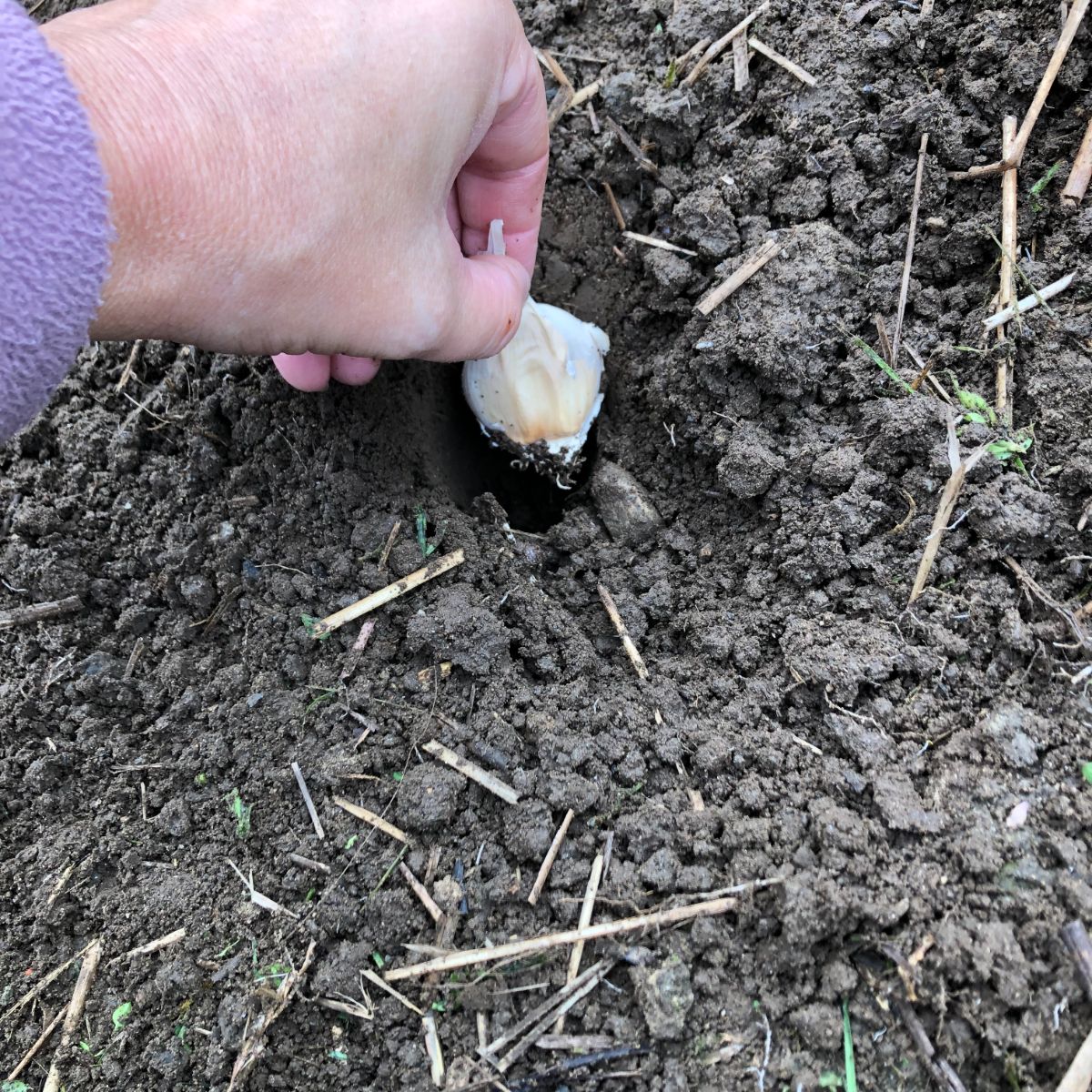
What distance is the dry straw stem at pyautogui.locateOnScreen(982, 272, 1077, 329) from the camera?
151cm

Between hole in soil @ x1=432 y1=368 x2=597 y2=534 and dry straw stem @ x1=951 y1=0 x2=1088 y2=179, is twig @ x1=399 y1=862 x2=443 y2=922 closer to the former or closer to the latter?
hole in soil @ x1=432 y1=368 x2=597 y2=534

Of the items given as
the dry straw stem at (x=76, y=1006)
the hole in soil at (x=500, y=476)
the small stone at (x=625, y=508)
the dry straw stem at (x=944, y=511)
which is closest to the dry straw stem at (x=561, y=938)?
the dry straw stem at (x=76, y=1006)

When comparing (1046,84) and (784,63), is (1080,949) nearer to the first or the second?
(1046,84)

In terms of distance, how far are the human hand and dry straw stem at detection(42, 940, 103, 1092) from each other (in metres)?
1.04

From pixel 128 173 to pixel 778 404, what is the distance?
4.07 feet

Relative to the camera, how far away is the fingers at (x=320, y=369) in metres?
1.64

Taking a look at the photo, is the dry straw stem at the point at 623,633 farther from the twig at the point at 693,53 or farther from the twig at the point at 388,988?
the twig at the point at 693,53

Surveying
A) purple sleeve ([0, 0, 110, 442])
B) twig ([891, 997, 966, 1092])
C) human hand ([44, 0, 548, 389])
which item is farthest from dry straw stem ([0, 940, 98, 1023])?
twig ([891, 997, 966, 1092])

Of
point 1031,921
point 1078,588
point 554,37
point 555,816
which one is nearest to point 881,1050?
point 1031,921

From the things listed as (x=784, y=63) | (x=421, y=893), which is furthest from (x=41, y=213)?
(x=784, y=63)

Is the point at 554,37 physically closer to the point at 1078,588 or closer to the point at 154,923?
the point at 1078,588

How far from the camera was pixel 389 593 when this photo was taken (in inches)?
62.3

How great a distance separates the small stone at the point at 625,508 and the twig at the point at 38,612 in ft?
3.71

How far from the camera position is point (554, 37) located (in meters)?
2.07
